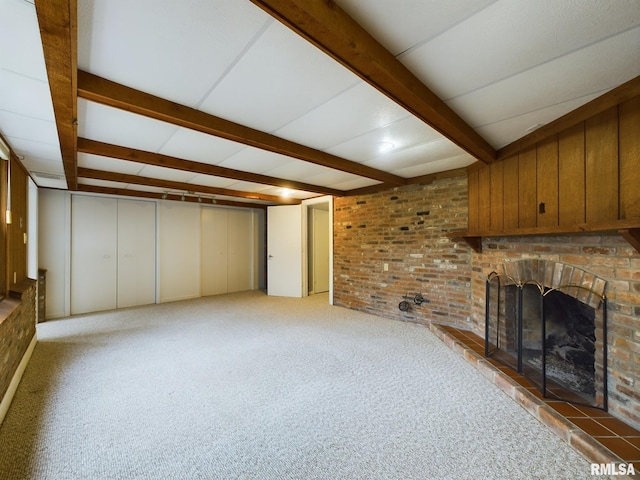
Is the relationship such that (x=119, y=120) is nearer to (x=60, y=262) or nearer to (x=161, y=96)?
(x=161, y=96)

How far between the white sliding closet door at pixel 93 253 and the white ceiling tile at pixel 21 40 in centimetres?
422

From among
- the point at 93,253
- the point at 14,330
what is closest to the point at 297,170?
the point at 14,330

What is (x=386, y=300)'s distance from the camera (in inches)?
176

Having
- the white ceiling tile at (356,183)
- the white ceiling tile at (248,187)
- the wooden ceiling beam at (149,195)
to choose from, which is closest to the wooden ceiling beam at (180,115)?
the white ceiling tile at (356,183)

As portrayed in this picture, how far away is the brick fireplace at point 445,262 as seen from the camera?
175 cm

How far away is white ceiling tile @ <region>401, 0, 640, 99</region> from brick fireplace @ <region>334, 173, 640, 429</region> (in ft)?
4.13

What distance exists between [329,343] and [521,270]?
7.10ft

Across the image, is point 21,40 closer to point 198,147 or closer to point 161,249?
point 198,147

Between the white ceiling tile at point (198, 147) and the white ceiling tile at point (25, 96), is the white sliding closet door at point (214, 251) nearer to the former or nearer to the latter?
the white ceiling tile at point (198, 147)

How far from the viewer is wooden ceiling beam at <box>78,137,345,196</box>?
2.62 metres

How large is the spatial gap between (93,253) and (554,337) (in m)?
6.68

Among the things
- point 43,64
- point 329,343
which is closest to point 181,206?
point 329,343

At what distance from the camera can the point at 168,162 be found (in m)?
3.08

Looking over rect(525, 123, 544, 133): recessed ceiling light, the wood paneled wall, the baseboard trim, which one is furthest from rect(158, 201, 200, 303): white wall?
rect(525, 123, 544, 133): recessed ceiling light
